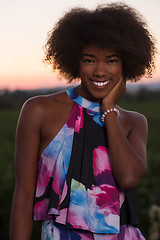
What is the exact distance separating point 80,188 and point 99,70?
0.66m

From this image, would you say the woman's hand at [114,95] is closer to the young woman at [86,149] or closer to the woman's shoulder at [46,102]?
the young woman at [86,149]

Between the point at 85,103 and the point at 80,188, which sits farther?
the point at 85,103

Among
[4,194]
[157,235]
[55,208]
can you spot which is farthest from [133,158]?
[4,194]

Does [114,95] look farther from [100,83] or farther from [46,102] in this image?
[46,102]

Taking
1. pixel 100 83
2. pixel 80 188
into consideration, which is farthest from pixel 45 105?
pixel 80 188

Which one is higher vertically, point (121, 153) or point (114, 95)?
point (114, 95)

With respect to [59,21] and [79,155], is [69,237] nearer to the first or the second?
[79,155]

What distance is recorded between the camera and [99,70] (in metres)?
2.11

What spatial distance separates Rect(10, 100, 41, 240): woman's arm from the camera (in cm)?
216

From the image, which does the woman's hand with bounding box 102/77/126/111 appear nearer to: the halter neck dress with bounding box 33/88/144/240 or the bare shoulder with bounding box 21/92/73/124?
the halter neck dress with bounding box 33/88/144/240

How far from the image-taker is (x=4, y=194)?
18.5 feet

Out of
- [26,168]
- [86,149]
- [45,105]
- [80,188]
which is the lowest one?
Result: [80,188]

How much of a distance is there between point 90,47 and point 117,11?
295 mm

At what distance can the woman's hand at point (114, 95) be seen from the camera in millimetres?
2217
